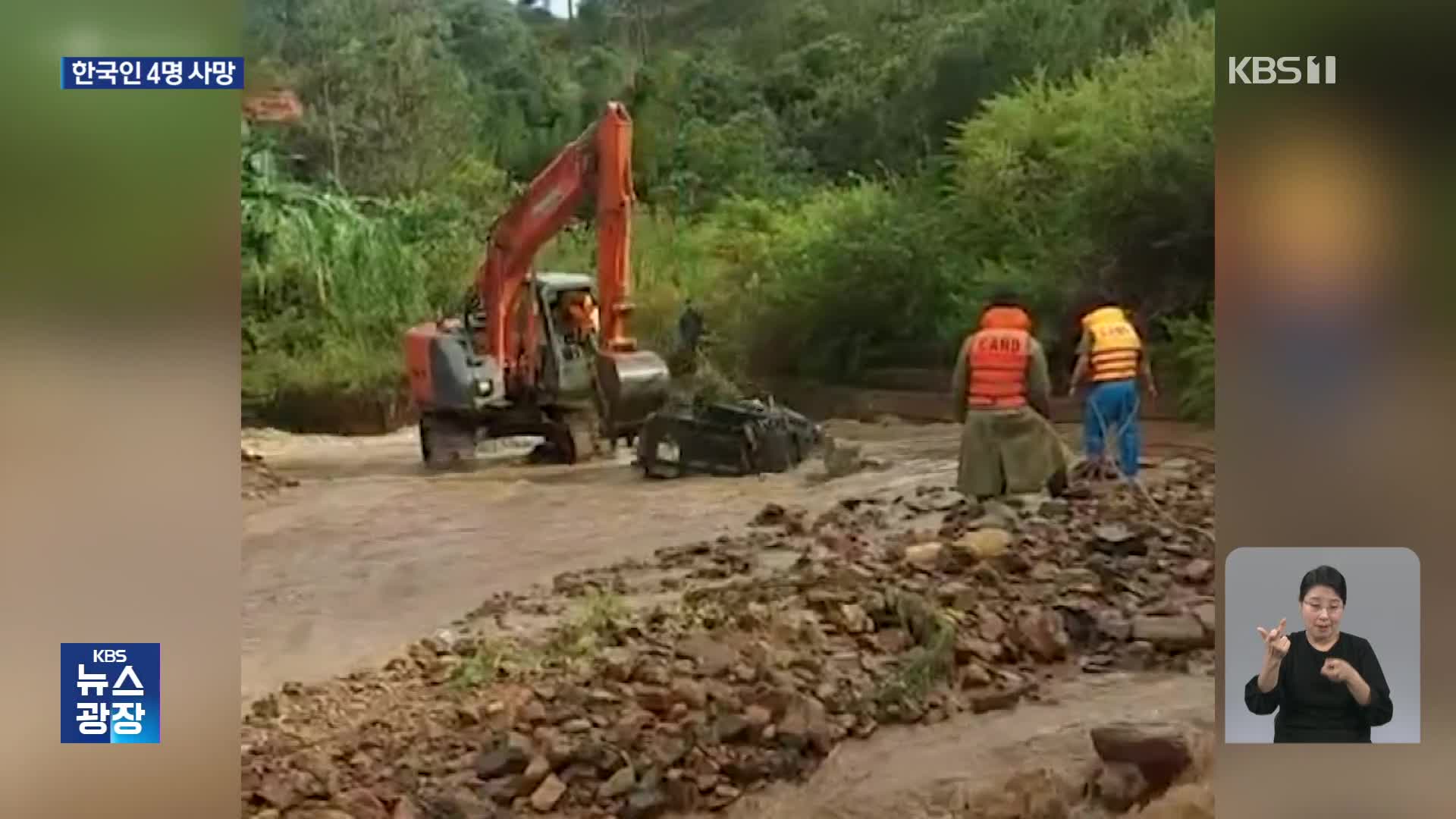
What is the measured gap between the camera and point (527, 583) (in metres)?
2.49

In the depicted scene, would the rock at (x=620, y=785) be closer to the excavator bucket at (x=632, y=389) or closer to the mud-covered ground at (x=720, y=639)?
the mud-covered ground at (x=720, y=639)

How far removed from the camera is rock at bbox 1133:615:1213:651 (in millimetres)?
2479

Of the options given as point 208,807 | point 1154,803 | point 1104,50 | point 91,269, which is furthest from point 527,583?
point 1104,50

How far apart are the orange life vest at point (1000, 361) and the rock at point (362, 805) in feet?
3.53

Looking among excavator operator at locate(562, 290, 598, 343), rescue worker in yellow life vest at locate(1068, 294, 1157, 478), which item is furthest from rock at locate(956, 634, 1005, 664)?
excavator operator at locate(562, 290, 598, 343)

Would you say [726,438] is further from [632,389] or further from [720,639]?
[720,639]

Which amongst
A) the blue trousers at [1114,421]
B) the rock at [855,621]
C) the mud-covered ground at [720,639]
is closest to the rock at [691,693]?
the mud-covered ground at [720,639]

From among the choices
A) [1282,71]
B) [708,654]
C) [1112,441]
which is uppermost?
[1282,71]

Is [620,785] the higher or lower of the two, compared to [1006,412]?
lower

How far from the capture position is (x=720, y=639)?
2.48 metres

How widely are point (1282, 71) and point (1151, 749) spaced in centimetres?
104

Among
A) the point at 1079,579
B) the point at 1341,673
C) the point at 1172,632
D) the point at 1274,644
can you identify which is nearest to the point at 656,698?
the point at 1079,579

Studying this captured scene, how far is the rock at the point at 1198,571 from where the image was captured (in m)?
2.48

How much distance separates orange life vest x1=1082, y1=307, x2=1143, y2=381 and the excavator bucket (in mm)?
652
